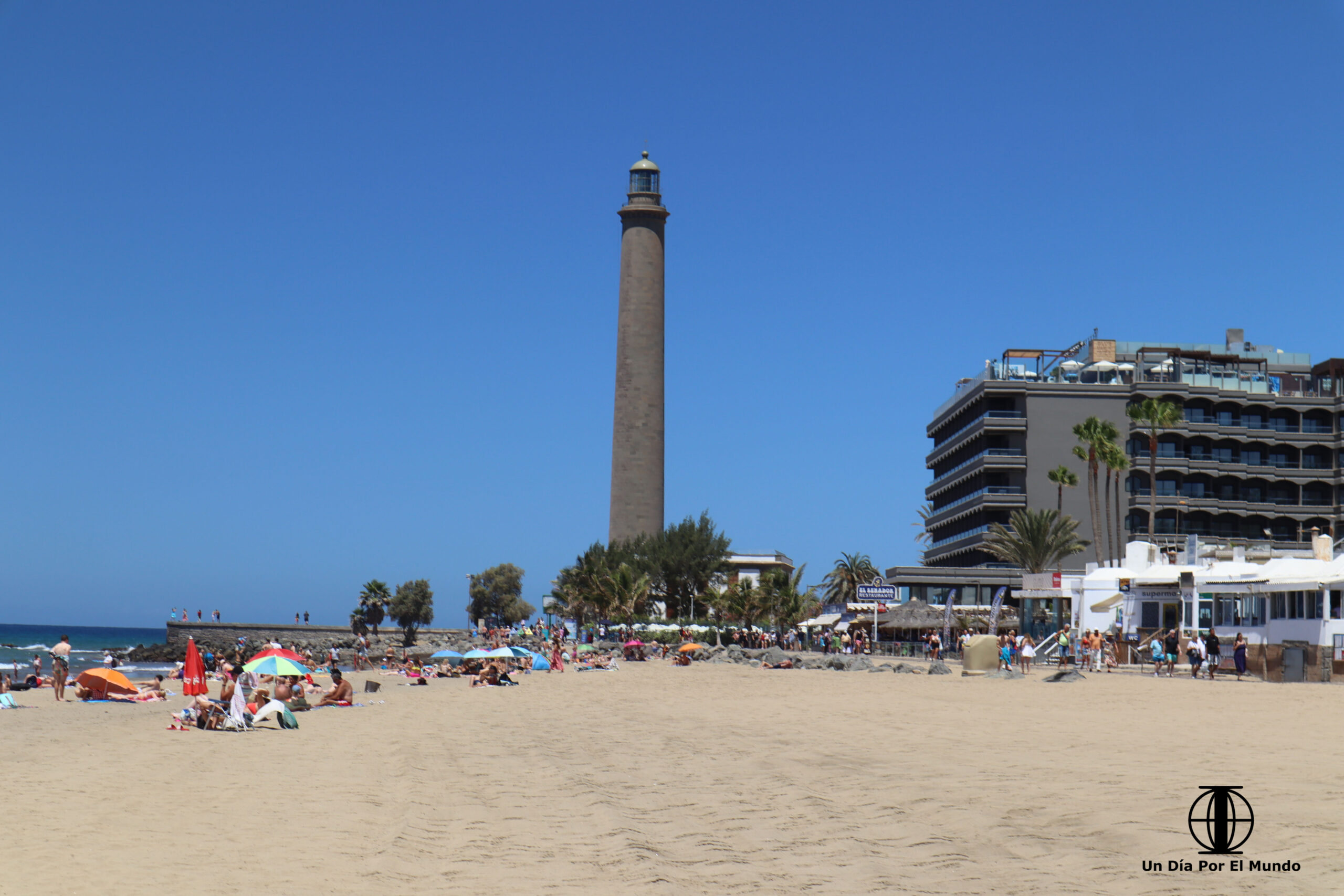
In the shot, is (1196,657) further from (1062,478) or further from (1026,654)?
(1062,478)

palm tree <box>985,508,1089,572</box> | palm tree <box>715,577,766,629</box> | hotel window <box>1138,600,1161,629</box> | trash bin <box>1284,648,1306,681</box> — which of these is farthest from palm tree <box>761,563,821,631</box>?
trash bin <box>1284,648,1306,681</box>

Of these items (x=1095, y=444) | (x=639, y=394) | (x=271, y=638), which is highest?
(x=639, y=394)

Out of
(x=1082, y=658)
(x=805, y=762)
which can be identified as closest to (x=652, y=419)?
(x=1082, y=658)

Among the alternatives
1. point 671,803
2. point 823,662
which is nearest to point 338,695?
point 671,803

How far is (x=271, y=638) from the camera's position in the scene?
116m

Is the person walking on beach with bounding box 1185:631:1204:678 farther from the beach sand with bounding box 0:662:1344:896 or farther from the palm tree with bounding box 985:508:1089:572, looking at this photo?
the palm tree with bounding box 985:508:1089:572

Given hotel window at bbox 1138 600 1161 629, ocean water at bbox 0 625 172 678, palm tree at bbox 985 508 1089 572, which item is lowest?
ocean water at bbox 0 625 172 678

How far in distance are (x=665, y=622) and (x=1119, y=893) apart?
5259 cm

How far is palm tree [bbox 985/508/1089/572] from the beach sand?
1710 inches

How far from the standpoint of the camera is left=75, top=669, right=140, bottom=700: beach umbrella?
27000 mm

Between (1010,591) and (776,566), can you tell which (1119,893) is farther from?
(776,566)

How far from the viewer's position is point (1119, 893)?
25.9 ft

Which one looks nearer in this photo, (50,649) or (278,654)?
(278,654)

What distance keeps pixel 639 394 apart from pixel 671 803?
69.0 metres
